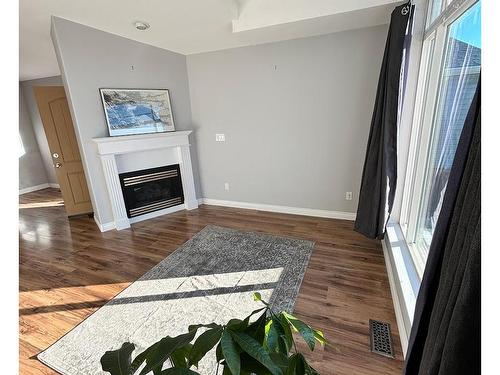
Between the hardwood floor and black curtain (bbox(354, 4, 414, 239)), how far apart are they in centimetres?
43

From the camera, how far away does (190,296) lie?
213 cm

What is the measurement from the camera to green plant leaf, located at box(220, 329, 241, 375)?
1.59ft

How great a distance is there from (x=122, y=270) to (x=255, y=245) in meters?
1.44

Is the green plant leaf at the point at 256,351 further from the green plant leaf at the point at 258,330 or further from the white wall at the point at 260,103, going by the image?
the white wall at the point at 260,103

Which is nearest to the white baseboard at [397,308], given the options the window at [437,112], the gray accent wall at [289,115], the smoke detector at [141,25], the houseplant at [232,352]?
the window at [437,112]

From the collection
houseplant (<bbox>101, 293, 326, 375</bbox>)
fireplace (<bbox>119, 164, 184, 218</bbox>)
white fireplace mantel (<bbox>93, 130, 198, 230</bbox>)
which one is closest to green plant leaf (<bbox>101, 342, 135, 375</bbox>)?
houseplant (<bbox>101, 293, 326, 375</bbox>)

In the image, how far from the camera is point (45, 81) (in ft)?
17.1

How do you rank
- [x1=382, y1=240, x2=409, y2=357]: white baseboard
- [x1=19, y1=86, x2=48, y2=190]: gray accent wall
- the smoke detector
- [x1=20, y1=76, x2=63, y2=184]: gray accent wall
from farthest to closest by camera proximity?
[x1=19, y1=86, x2=48, y2=190]: gray accent wall
[x1=20, y1=76, x2=63, y2=184]: gray accent wall
the smoke detector
[x1=382, y1=240, x2=409, y2=357]: white baseboard

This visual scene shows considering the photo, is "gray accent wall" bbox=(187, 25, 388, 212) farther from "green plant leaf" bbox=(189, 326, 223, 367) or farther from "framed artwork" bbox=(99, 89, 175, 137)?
"green plant leaf" bbox=(189, 326, 223, 367)

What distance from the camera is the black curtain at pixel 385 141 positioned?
212 cm

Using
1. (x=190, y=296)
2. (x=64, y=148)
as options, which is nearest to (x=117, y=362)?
(x=190, y=296)

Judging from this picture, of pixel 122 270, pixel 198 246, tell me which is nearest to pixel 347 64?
pixel 198 246

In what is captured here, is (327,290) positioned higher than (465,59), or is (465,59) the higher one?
(465,59)
